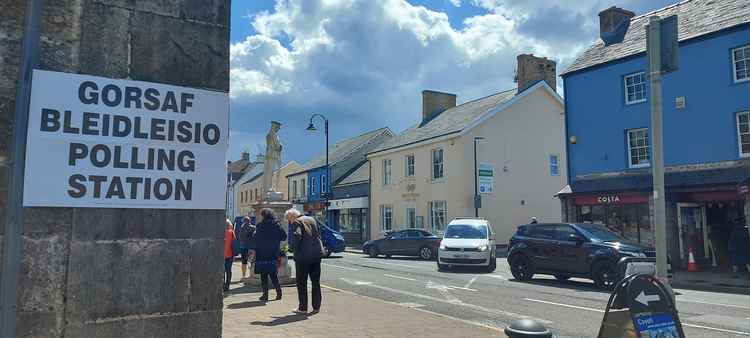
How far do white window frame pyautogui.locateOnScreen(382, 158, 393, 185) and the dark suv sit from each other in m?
20.0

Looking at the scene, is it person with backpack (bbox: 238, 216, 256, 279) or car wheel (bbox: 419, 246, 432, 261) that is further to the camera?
car wheel (bbox: 419, 246, 432, 261)

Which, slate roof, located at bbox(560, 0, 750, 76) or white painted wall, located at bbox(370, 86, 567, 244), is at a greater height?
slate roof, located at bbox(560, 0, 750, 76)

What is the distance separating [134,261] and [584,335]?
6556mm

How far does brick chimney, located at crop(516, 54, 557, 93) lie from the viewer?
32.4 metres

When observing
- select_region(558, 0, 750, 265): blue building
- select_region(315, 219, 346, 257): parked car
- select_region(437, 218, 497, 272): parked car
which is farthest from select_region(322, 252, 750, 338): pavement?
select_region(315, 219, 346, 257): parked car

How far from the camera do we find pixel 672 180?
1958 centimetres

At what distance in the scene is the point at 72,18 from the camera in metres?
3.50

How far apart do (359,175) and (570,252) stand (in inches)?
1051

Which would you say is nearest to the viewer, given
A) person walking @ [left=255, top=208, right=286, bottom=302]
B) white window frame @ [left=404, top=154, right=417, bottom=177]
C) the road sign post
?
the road sign post

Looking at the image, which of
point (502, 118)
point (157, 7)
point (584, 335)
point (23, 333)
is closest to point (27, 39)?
point (157, 7)

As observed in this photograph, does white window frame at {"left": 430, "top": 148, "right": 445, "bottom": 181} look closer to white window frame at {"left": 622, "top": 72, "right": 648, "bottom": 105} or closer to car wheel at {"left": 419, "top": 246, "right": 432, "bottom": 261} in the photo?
car wheel at {"left": 419, "top": 246, "right": 432, "bottom": 261}

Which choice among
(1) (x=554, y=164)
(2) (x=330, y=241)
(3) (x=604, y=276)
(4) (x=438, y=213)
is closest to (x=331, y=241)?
(2) (x=330, y=241)

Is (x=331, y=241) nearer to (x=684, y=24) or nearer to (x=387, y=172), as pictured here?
(x=387, y=172)

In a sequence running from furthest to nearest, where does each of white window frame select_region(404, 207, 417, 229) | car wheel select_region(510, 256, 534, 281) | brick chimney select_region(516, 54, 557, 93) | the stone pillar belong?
white window frame select_region(404, 207, 417, 229) < brick chimney select_region(516, 54, 557, 93) < car wheel select_region(510, 256, 534, 281) < the stone pillar
